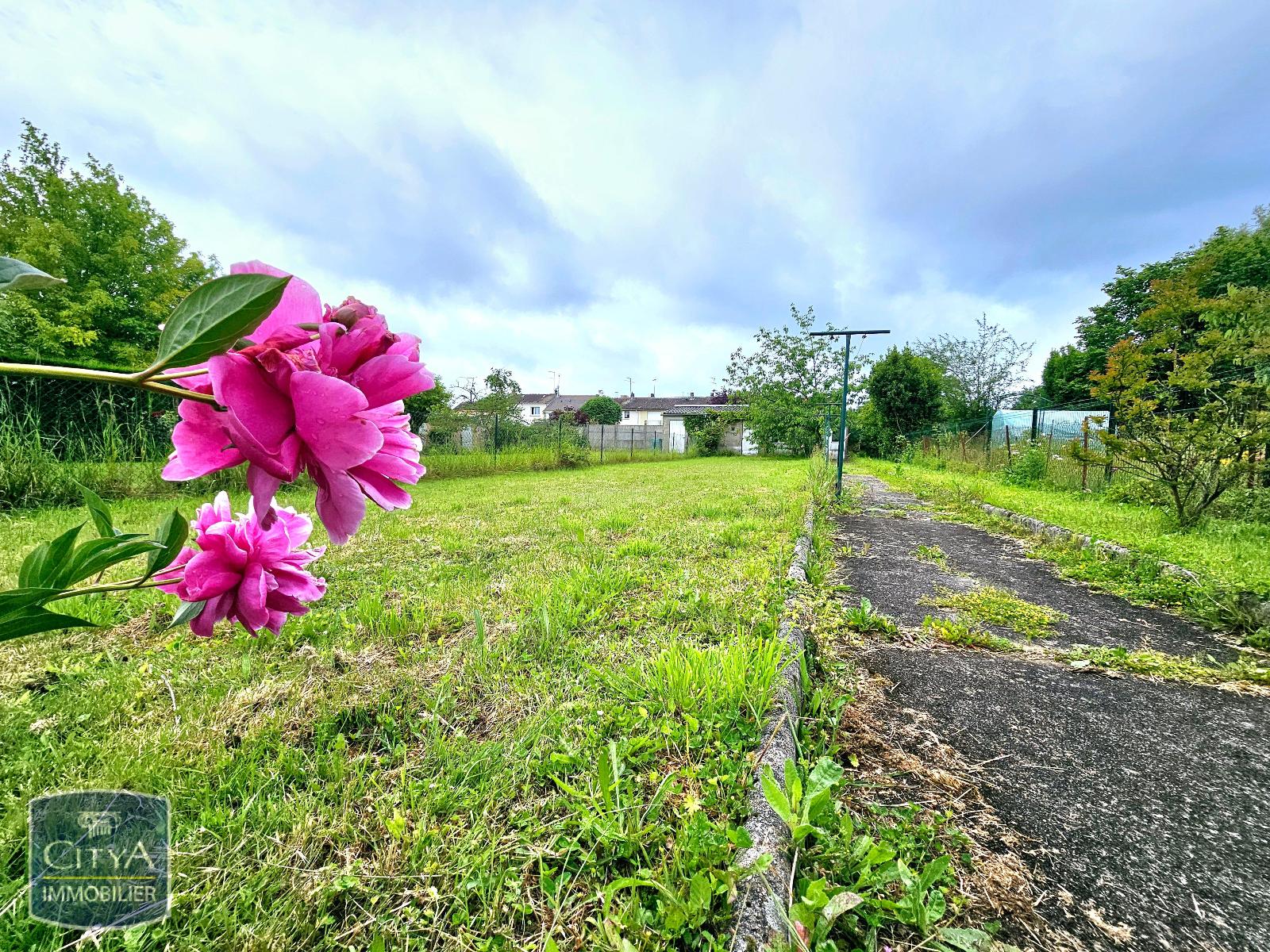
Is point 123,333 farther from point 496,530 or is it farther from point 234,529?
point 234,529

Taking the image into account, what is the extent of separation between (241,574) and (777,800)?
41.5 inches

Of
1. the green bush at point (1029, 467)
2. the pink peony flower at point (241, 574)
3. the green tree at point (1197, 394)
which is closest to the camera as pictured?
the pink peony flower at point (241, 574)

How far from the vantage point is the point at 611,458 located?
16.7m

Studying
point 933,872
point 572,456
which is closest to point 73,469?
point 933,872

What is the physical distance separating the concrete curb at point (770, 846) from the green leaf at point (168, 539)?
0.99m

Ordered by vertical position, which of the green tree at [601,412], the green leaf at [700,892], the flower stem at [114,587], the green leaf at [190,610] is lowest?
the green leaf at [700,892]

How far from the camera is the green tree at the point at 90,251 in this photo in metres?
15.7

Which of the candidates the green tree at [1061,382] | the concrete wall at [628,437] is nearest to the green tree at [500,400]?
the concrete wall at [628,437]

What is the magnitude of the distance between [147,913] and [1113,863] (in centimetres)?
191

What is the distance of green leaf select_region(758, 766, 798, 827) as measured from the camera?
3.38ft

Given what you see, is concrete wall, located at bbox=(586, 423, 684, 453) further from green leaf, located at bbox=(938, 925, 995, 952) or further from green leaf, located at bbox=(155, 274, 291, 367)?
green leaf, located at bbox=(155, 274, 291, 367)

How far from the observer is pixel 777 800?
41.2 inches

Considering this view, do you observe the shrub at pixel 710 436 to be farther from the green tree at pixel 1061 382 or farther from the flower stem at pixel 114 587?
the flower stem at pixel 114 587

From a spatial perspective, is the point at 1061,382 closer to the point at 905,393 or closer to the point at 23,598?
the point at 905,393
